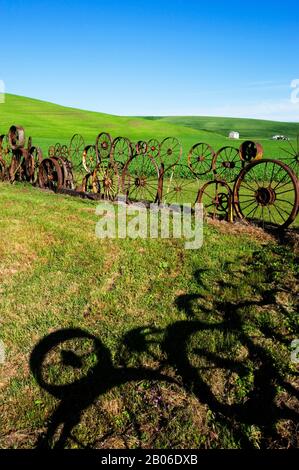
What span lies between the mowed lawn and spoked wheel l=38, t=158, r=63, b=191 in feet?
18.1

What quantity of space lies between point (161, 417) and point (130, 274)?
3.51 meters

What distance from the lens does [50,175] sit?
14594mm

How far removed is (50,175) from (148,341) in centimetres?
1089

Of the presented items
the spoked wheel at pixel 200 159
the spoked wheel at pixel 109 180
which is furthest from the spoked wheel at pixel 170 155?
the spoked wheel at pixel 109 180

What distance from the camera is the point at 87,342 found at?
5.56 meters

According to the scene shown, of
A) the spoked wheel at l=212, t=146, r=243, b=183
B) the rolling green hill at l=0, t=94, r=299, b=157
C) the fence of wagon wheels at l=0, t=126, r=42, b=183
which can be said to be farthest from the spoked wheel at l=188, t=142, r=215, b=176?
the rolling green hill at l=0, t=94, r=299, b=157

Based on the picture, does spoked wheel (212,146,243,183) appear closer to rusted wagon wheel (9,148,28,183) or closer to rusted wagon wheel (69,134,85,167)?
rusted wagon wheel (69,134,85,167)

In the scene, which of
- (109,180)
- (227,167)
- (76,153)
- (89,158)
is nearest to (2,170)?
(89,158)

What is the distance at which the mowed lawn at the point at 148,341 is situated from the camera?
4.06 meters

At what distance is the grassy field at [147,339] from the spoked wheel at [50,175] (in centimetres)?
502

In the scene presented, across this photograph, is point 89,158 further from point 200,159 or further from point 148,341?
point 148,341

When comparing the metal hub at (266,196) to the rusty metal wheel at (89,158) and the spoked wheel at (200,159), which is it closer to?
the spoked wheel at (200,159)

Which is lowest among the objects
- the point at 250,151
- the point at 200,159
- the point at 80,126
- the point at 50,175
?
the point at 50,175

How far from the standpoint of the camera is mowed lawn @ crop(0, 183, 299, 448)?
4059mm
